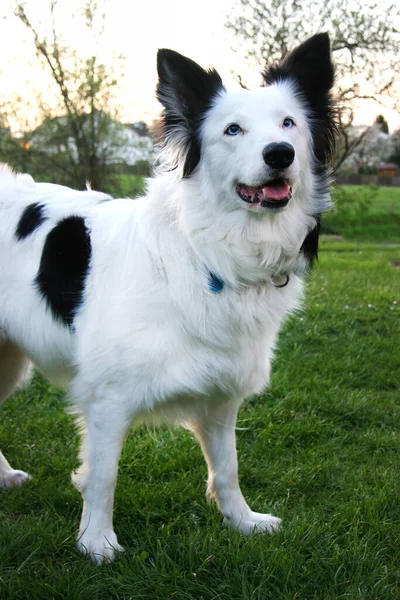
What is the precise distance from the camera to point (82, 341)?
2.74 metres

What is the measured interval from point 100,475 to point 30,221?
1313 mm

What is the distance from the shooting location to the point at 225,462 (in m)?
3.02

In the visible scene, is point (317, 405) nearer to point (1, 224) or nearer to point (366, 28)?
point (1, 224)

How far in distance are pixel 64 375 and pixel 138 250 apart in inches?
33.5

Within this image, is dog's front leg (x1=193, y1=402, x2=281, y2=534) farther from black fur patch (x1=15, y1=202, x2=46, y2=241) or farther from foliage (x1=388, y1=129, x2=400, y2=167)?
foliage (x1=388, y1=129, x2=400, y2=167)

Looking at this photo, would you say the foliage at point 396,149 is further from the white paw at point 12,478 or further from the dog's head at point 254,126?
the white paw at point 12,478

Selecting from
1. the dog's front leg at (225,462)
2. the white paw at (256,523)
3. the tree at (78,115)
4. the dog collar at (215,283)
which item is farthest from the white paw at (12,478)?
the tree at (78,115)

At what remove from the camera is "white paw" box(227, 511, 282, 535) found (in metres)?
2.82

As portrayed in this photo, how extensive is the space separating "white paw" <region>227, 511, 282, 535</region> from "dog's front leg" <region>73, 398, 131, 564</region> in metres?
0.60


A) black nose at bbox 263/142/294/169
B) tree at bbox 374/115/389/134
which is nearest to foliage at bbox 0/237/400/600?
black nose at bbox 263/142/294/169

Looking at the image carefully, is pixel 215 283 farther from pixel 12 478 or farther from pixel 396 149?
A: pixel 396 149

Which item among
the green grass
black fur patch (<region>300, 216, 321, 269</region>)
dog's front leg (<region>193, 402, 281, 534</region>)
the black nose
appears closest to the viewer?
the black nose

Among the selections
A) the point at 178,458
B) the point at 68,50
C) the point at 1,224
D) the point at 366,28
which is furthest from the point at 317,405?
the point at 68,50

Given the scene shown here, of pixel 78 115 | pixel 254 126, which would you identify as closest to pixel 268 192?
pixel 254 126
